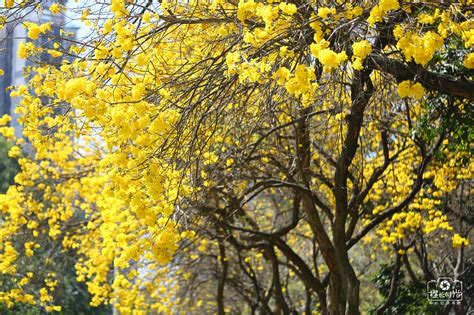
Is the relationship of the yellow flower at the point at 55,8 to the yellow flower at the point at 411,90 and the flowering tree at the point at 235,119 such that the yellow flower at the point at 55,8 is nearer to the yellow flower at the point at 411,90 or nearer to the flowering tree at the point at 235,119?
the flowering tree at the point at 235,119

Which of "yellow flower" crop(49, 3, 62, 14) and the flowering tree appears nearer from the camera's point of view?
the flowering tree

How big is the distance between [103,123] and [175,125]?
486mm

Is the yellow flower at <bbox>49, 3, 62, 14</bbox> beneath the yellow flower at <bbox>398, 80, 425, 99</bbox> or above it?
above

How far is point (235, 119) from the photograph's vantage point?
6.74 metres

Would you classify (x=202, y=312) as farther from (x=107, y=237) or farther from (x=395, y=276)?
(x=107, y=237)

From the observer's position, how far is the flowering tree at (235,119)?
4348 millimetres

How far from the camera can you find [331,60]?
143 inches

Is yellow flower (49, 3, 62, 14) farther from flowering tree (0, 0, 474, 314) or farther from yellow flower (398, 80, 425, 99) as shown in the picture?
yellow flower (398, 80, 425, 99)

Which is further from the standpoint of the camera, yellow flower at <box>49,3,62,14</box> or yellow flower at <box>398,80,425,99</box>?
yellow flower at <box>49,3,62,14</box>

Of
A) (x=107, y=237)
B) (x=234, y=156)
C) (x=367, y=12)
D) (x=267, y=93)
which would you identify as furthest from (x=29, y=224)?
(x=367, y=12)

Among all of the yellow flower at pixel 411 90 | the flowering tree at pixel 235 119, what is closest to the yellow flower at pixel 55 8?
the flowering tree at pixel 235 119

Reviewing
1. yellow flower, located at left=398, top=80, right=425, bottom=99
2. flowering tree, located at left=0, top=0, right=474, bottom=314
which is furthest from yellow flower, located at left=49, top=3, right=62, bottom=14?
yellow flower, located at left=398, top=80, right=425, bottom=99

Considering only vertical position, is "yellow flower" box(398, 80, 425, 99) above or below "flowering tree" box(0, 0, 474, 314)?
below

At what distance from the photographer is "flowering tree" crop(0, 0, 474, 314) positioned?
171 inches
